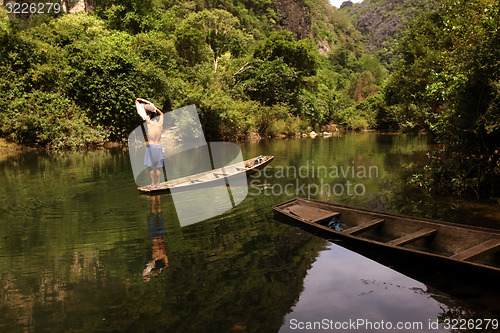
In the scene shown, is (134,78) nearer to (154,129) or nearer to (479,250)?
(154,129)

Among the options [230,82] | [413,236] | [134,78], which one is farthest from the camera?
[230,82]

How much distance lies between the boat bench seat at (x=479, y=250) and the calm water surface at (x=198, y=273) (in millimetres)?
328

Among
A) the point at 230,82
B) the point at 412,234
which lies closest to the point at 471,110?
the point at 412,234

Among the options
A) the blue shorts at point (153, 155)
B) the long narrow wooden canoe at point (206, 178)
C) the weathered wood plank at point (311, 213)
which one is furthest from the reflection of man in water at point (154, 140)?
the weathered wood plank at point (311, 213)

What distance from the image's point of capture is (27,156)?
16.3m

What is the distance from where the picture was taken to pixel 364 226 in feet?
16.3

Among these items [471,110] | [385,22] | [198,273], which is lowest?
[198,273]

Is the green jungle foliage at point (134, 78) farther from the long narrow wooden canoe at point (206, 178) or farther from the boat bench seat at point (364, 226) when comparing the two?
the boat bench seat at point (364, 226)

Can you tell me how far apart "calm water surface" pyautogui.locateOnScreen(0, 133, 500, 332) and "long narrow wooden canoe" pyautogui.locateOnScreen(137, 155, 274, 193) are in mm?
327

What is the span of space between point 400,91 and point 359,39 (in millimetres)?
89843

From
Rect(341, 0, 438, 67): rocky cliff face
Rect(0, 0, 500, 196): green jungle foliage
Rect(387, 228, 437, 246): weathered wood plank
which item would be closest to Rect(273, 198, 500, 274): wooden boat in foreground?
Rect(387, 228, 437, 246): weathered wood plank

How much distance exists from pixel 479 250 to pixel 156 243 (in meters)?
4.14

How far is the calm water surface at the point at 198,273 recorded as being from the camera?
326 centimetres

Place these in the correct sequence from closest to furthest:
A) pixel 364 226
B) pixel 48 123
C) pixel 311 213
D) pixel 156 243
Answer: pixel 364 226 < pixel 156 243 < pixel 311 213 < pixel 48 123
